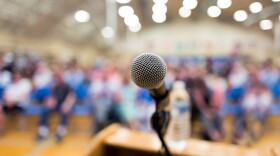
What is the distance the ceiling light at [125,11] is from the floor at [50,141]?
1164 millimetres

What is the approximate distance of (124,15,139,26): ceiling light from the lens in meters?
2.53

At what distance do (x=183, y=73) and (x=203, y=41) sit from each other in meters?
0.45

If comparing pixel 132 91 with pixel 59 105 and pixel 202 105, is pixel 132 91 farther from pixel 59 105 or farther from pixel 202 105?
pixel 59 105

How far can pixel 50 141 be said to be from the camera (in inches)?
111

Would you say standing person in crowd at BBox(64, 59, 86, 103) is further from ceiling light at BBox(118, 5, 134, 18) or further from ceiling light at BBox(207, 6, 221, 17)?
ceiling light at BBox(207, 6, 221, 17)

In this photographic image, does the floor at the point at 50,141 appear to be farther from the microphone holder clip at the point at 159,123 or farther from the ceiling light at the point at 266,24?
the microphone holder clip at the point at 159,123

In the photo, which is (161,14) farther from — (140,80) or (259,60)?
(140,80)

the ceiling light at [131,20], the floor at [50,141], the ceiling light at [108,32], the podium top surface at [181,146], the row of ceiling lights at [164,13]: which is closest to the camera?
the podium top surface at [181,146]

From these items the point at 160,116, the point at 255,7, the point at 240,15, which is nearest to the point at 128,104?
the point at 240,15

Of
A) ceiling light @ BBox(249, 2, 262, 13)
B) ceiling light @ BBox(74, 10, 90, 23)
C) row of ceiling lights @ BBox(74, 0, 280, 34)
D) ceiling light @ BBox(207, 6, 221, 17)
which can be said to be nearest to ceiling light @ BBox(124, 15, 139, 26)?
row of ceiling lights @ BBox(74, 0, 280, 34)

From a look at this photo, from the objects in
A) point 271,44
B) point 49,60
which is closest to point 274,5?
point 271,44

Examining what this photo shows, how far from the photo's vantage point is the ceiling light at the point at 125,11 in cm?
246

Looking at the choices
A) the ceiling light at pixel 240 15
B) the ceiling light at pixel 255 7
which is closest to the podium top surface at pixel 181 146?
the ceiling light at pixel 255 7

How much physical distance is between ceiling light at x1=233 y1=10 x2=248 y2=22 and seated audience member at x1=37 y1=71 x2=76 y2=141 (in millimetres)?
Result: 1814
